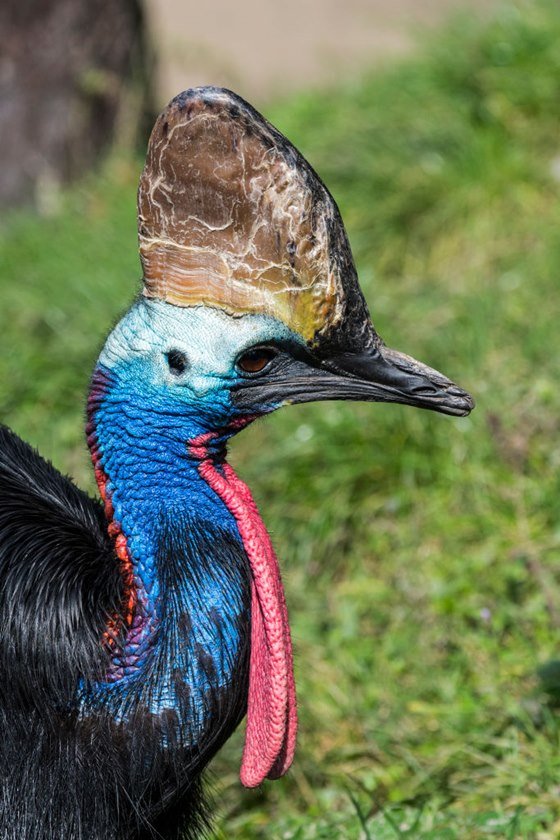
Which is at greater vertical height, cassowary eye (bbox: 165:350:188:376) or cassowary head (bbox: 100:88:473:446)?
cassowary head (bbox: 100:88:473:446)

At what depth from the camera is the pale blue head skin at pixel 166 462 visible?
6.93ft

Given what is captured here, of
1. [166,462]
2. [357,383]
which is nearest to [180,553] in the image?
[166,462]

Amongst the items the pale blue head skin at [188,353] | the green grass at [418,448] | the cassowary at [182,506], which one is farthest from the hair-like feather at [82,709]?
the green grass at [418,448]

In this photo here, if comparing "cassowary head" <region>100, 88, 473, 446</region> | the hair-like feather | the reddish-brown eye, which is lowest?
the hair-like feather

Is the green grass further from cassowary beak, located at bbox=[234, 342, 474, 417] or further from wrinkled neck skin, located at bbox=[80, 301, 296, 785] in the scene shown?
cassowary beak, located at bbox=[234, 342, 474, 417]

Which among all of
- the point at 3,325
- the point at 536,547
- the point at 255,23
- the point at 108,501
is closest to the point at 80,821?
the point at 108,501

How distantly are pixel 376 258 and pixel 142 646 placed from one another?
3.22 m

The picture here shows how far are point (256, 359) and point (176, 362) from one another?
13cm

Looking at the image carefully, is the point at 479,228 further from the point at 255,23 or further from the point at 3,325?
the point at 255,23

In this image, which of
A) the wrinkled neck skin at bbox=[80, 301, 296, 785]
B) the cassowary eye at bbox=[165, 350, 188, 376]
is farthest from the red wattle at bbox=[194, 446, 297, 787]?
the cassowary eye at bbox=[165, 350, 188, 376]

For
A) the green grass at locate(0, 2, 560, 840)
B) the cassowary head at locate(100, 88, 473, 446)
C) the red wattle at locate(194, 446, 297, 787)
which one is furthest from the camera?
the green grass at locate(0, 2, 560, 840)

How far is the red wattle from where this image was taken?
2.18m

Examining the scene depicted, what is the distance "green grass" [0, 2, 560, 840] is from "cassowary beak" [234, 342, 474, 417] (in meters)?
1.01

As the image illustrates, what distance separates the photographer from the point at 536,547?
364cm
